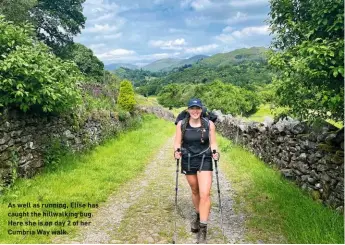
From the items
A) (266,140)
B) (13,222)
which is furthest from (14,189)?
(266,140)

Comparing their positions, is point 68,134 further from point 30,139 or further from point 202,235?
point 202,235

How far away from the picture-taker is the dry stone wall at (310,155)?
7715 millimetres

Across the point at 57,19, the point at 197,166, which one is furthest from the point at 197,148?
the point at 57,19

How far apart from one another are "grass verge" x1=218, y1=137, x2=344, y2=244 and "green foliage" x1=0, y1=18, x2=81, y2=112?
6072 millimetres

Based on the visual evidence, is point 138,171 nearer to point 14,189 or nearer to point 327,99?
point 14,189

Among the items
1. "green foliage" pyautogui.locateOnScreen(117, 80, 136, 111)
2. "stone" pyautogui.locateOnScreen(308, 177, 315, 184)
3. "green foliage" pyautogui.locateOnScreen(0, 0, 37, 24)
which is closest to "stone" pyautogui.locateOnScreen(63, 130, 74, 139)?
"stone" pyautogui.locateOnScreen(308, 177, 315, 184)

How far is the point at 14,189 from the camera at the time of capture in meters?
9.26

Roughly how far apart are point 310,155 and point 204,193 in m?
3.98

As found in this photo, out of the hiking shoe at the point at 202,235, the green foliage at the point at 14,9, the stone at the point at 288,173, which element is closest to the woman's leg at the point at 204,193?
the hiking shoe at the point at 202,235

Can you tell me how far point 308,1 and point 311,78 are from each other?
1.84 m

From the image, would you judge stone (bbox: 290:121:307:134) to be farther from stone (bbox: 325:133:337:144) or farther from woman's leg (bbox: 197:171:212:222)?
woman's leg (bbox: 197:171:212:222)

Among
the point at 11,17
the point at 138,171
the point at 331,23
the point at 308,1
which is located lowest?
the point at 138,171

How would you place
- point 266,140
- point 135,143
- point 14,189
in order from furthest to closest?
point 135,143 < point 266,140 < point 14,189

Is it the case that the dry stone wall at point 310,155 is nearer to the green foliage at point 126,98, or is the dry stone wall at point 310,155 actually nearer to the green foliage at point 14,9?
the green foliage at point 126,98
